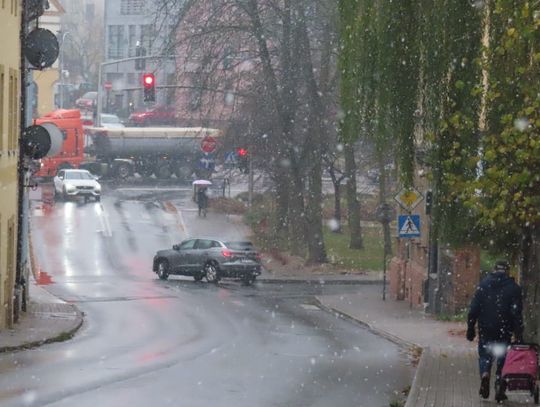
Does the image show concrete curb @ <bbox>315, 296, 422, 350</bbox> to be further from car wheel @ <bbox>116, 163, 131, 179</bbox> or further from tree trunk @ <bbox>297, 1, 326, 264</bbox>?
car wheel @ <bbox>116, 163, 131, 179</bbox>

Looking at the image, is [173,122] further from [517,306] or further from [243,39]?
[517,306]

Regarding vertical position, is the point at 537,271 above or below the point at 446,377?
above

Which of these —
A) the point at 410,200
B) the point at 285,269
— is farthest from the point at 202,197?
the point at 410,200

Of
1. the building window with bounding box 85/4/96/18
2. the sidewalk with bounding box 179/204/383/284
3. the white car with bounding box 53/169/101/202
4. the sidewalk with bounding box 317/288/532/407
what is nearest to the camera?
the sidewalk with bounding box 317/288/532/407

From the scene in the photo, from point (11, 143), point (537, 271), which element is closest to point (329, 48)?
point (11, 143)

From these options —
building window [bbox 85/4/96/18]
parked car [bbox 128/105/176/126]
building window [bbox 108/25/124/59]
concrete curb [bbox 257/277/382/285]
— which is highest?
building window [bbox 85/4/96/18]

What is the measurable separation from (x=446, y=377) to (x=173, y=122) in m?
75.7

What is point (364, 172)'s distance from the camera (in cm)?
5956

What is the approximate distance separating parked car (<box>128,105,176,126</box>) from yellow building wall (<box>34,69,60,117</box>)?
5.74 metres

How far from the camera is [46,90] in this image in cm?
9512

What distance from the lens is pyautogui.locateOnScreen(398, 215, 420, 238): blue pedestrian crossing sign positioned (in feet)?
113

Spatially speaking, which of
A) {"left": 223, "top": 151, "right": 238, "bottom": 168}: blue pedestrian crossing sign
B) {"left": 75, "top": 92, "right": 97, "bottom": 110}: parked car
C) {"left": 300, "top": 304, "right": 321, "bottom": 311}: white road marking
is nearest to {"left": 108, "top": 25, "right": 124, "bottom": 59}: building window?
{"left": 75, "top": 92, "right": 97, "bottom": 110}: parked car

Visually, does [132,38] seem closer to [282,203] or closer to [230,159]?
[230,159]

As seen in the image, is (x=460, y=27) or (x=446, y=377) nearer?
(x=460, y=27)
